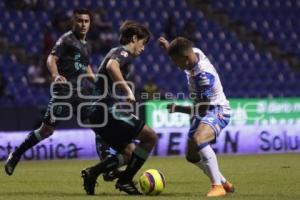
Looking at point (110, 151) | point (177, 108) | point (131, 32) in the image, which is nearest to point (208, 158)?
point (177, 108)

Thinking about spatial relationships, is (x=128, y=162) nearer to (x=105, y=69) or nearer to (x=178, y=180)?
(x=105, y=69)

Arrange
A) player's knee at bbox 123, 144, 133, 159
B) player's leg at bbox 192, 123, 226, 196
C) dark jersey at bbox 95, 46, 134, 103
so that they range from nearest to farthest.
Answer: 1. player's leg at bbox 192, 123, 226, 196
2. dark jersey at bbox 95, 46, 134, 103
3. player's knee at bbox 123, 144, 133, 159

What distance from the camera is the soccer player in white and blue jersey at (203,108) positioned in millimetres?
8867

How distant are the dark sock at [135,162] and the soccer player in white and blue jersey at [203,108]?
1.84 ft

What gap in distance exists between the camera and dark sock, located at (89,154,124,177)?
9055mm

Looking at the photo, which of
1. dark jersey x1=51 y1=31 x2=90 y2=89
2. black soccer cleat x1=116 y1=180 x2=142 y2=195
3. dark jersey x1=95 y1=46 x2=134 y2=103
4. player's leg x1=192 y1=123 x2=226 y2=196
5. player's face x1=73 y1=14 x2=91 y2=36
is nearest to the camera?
player's leg x1=192 y1=123 x2=226 y2=196

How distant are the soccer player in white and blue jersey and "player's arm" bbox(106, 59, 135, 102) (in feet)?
1.81

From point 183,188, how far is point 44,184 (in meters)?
1.93

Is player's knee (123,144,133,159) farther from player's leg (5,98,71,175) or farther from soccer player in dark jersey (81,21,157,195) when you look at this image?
player's leg (5,98,71,175)

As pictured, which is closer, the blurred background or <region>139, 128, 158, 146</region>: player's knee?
<region>139, 128, 158, 146</region>: player's knee

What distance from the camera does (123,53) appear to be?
9.04 metres

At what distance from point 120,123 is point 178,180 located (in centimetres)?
256

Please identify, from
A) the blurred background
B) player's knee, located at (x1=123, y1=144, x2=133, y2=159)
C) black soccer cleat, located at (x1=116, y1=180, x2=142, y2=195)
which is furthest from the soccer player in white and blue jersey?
the blurred background

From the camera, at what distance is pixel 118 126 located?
8.96 m
